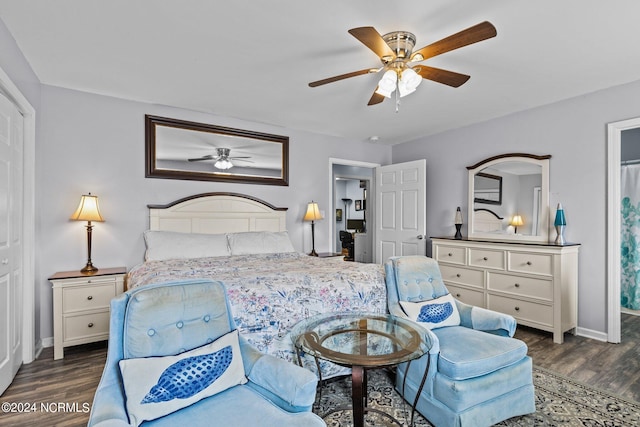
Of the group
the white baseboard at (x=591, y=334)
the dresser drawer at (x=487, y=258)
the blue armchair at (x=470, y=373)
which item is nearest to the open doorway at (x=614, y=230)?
the white baseboard at (x=591, y=334)

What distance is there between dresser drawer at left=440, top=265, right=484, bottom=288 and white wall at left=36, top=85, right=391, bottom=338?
2974mm

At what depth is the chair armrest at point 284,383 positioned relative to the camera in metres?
1.30

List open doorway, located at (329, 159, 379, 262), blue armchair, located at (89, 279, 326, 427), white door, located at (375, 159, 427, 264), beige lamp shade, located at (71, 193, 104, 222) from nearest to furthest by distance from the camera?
blue armchair, located at (89, 279, 326, 427) < beige lamp shade, located at (71, 193, 104, 222) < white door, located at (375, 159, 427, 264) < open doorway, located at (329, 159, 379, 262)

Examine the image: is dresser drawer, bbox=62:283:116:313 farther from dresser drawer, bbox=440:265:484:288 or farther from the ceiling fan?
dresser drawer, bbox=440:265:484:288

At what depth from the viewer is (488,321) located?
7.23 ft

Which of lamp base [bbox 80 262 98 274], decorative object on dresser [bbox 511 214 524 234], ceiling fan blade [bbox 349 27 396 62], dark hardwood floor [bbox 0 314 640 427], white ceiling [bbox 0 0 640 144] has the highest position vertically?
white ceiling [bbox 0 0 640 144]

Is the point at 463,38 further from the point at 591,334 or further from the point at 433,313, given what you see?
the point at 591,334

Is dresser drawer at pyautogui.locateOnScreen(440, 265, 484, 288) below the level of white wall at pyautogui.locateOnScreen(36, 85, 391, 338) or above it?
below

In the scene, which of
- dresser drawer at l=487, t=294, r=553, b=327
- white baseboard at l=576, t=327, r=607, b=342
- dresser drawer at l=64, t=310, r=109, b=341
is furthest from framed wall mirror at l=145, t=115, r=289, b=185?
white baseboard at l=576, t=327, r=607, b=342

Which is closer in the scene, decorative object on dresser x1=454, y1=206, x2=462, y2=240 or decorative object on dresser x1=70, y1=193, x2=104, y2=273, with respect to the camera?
decorative object on dresser x1=70, y1=193, x2=104, y2=273

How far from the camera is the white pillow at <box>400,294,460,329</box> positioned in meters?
2.20

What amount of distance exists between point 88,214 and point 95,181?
17.0 inches

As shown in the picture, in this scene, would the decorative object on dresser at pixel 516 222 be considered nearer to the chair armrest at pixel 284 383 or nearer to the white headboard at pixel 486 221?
the white headboard at pixel 486 221

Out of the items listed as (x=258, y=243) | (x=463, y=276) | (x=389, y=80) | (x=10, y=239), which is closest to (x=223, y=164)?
(x=258, y=243)
